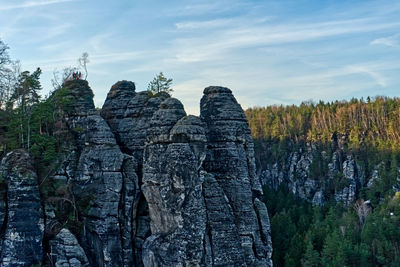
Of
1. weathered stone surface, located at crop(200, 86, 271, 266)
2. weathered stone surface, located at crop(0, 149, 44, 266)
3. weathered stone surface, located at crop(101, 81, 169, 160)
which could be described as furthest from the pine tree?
weathered stone surface, located at crop(0, 149, 44, 266)

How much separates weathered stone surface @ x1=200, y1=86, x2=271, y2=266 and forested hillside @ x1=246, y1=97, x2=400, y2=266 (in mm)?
20944

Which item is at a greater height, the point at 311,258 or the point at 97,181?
the point at 97,181

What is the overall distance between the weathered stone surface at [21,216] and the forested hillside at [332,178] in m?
31.2

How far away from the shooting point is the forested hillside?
52781 millimetres

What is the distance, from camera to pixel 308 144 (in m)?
115

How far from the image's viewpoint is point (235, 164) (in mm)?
29203

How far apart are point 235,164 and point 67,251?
13100 millimetres

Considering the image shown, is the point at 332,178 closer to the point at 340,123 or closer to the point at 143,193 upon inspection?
the point at 340,123

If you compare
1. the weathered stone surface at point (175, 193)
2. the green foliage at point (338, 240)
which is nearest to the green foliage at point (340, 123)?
the green foliage at point (338, 240)

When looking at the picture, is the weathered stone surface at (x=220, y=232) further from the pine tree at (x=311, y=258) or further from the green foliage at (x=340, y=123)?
the green foliage at (x=340, y=123)

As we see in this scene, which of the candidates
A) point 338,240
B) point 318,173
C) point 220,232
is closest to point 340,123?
point 318,173

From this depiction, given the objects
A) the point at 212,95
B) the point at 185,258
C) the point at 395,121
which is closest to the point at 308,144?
Result: the point at 395,121

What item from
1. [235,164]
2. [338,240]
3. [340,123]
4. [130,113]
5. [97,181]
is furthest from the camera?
[340,123]

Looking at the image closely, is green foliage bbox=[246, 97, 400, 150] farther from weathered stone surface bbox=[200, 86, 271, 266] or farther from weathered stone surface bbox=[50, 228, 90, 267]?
weathered stone surface bbox=[50, 228, 90, 267]
